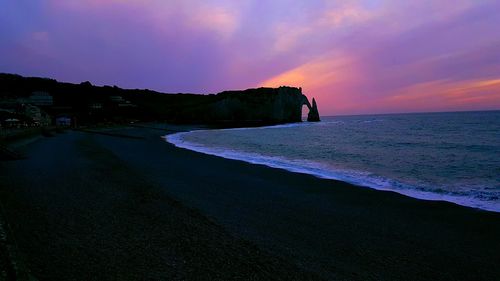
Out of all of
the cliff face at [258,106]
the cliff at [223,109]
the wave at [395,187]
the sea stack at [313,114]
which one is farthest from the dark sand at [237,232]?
the sea stack at [313,114]

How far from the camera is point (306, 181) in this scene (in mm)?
12992

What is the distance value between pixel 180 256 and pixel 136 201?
13.1 ft

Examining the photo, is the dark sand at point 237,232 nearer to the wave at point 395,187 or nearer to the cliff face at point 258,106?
the wave at point 395,187

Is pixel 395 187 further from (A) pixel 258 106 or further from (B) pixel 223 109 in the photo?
(B) pixel 223 109

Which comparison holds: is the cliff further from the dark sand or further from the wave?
the dark sand

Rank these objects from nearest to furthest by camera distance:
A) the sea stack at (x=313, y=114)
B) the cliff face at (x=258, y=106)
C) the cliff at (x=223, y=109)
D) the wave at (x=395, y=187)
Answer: the wave at (x=395, y=187)
the cliff at (x=223, y=109)
the cliff face at (x=258, y=106)
the sea stack at (x=313, y=114)

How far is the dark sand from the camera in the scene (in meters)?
4.90

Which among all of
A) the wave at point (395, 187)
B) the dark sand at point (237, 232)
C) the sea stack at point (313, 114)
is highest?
the sea stack at point (313, 114)

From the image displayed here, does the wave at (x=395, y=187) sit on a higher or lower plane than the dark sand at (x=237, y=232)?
lower

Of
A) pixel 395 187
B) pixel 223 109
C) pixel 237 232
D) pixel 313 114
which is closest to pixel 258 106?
pixel 223 109

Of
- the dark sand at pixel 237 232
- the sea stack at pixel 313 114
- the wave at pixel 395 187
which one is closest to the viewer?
the dark sand at pixel 237 232

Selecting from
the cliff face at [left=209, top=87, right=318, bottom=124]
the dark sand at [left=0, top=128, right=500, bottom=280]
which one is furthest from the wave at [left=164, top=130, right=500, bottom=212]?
the cliff face at [left=209, top=87, right=318, bottom=124]

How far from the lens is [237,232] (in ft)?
21.5

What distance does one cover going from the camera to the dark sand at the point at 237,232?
4.90m
